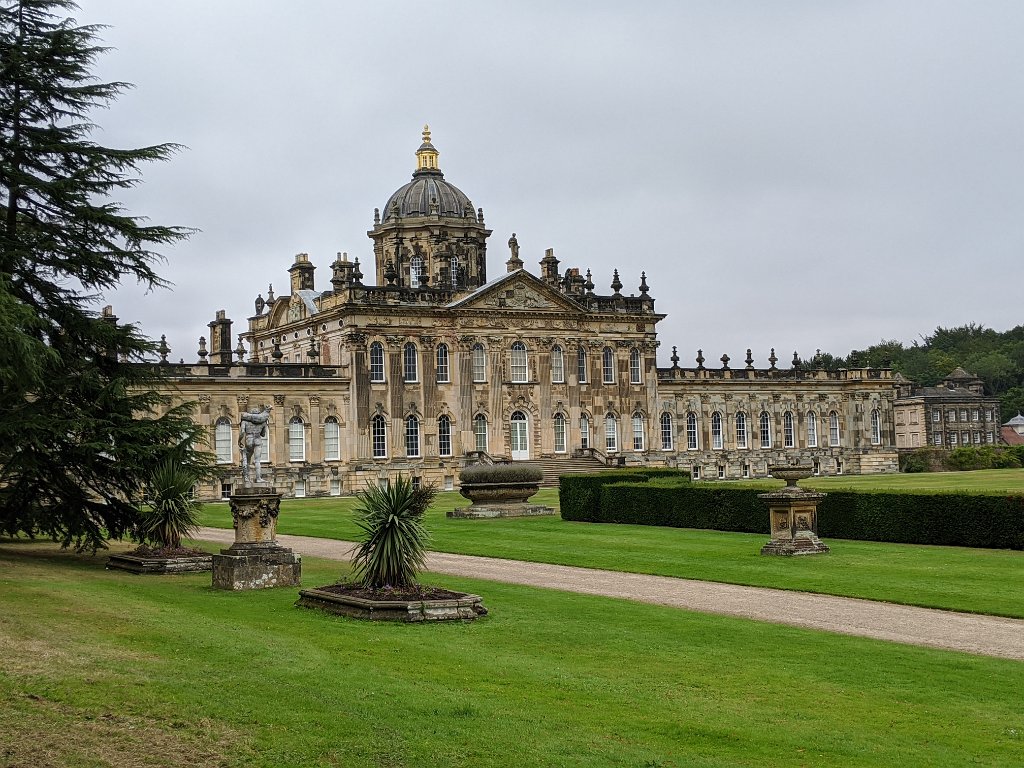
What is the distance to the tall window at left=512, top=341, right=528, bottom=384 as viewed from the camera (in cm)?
6212

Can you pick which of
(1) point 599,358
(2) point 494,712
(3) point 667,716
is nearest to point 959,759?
(3) point 667,716

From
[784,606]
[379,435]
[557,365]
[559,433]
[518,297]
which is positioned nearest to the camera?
[784,606]

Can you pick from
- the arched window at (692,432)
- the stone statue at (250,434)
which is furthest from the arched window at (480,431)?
the stone statue at (250,434)

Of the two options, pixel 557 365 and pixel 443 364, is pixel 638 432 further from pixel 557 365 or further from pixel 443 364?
pixel 443 364

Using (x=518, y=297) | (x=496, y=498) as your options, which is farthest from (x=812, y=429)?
(x=496, y=498)

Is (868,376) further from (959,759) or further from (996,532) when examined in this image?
(959,759)

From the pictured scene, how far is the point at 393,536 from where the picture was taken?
17031 millimetres

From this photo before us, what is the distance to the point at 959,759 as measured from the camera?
9992 millimetres

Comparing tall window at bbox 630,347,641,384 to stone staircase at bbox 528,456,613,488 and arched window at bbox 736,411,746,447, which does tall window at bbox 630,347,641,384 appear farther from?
arched window at bbox 736,411,746,447

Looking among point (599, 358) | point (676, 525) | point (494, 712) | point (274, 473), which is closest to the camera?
point (494, 712)

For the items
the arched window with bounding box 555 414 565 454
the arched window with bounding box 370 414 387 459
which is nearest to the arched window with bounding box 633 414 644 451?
the arched window with bounding box 555 414 565 454

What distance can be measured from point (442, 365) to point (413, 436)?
3.73m

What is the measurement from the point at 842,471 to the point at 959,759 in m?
64.8

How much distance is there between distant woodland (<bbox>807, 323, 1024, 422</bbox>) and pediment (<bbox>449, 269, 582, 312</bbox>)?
7025 cm
